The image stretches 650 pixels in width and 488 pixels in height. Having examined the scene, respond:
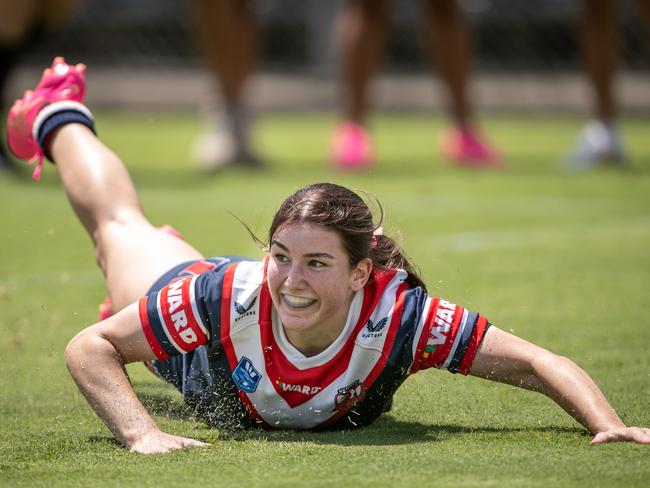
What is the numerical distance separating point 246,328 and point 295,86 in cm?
1470

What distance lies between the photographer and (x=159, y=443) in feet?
11.2

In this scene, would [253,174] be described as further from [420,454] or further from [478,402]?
[420,454]

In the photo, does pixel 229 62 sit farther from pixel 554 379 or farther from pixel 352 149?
pixel 554 379

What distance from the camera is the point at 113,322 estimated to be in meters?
3.67

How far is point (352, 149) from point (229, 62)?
1.27m

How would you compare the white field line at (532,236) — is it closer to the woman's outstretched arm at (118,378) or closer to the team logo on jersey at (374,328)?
the team logo on jersey at (374,328)

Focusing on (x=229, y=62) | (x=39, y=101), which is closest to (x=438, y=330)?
(x=39, y=101)

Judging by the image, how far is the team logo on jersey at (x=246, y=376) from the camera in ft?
12.0

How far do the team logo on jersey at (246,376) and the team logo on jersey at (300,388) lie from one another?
0.07 meters

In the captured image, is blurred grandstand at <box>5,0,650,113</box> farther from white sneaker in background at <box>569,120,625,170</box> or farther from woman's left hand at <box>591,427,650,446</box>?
woman's left hand at <box>591,427,650,446</box>

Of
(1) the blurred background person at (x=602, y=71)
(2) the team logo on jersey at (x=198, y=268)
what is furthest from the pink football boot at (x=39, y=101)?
(1) the blurred background person at (x=602, y=71)

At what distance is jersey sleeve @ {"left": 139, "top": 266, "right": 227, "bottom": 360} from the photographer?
3.62 m

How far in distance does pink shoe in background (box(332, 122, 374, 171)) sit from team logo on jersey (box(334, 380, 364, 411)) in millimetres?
6259

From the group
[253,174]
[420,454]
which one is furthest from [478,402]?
[253,174]
